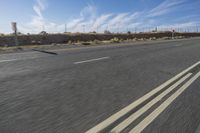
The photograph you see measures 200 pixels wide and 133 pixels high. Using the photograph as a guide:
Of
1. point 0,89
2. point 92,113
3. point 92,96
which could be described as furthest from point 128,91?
point 0,89

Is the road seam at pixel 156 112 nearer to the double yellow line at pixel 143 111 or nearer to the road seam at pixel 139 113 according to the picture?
the double yellow line at pixel 143 111

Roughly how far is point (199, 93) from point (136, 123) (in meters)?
2.63

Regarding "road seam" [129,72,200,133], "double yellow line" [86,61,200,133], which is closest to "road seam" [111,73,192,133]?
"double yellow line" [86,61,200,133]

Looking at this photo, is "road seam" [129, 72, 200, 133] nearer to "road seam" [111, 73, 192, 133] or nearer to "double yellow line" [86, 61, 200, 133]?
"double yellow line" [86, 61, 200, 133]

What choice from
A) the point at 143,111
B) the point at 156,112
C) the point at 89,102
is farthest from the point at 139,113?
the point at 89,102

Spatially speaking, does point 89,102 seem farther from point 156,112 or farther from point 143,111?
point 156,112

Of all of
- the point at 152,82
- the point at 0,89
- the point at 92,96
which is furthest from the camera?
the point at 152,82

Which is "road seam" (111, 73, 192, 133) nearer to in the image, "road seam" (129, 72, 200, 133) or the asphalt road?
the asphalt road

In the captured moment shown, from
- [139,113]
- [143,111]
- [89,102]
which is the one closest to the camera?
[139,113]

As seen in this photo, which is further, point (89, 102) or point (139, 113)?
point (89, 102)

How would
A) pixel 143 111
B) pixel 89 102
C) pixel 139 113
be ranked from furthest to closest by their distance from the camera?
1. pixel 89 102
2. pixel 143 111
3. pixel 139 113

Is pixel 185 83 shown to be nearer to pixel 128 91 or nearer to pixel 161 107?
pixel 128 91

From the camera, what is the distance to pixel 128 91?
5.77 metres

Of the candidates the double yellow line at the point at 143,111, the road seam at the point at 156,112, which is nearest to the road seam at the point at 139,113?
the double yellow line at the point at 143,111
